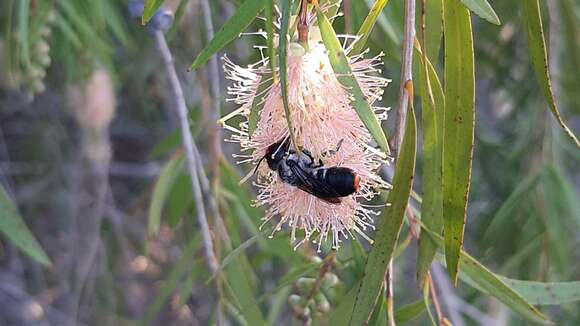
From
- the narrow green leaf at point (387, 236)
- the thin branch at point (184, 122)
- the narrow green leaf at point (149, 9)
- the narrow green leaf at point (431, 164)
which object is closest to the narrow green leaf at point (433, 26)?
the narrow green leaf at point (431, 164)

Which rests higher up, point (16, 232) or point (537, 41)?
point (537, 41)

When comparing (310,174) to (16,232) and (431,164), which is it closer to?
(431,164)

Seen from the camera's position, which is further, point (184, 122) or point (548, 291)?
point (184, 122)

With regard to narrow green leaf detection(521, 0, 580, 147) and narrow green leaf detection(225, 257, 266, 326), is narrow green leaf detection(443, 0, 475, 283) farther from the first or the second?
narrow green leaf detection(225, 257, 266, 326)

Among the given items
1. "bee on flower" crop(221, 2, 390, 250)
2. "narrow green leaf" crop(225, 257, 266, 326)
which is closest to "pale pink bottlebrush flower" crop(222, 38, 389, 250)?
"bee on flower" crop(221, 2, 390, 250)

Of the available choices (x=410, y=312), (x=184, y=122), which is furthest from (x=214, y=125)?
(x=410, y=312)

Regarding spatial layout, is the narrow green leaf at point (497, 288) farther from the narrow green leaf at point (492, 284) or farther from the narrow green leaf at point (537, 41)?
the narrow green leaf at point (537, 41)
